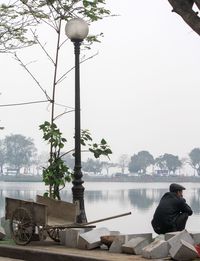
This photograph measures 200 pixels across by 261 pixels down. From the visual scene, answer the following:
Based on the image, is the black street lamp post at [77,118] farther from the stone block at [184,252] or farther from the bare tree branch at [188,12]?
the bare tree branch at [188,12]

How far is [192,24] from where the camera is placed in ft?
28.2

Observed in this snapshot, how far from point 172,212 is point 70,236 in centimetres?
198

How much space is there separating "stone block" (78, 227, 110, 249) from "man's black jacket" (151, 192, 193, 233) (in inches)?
43.9

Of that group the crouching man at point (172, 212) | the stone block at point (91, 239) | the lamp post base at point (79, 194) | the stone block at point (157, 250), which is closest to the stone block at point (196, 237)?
the stone block at point (157, 250)

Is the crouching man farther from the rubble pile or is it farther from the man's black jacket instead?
the rubble pile

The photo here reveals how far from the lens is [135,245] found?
947cm

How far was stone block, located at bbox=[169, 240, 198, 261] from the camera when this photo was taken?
339 inches

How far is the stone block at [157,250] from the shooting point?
892cm

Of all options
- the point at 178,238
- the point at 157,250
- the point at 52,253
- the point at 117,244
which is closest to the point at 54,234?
the point at 52,253

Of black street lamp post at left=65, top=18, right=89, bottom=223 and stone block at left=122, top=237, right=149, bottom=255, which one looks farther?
black street lamp post at left=65, top=18, right=89, bottom=223

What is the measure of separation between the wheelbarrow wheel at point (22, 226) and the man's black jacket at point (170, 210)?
7.99ft

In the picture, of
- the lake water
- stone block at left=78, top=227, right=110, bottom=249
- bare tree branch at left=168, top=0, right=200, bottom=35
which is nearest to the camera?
bare tree branch at left=168, top=0, right=200, bottom=35

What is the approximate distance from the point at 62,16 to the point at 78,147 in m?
5.06

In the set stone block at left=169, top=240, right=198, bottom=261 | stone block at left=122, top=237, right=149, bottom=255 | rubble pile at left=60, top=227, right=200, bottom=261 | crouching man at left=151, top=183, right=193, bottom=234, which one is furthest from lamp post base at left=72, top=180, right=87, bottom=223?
stone block at left=169, top=240, right=198, bottom=261
